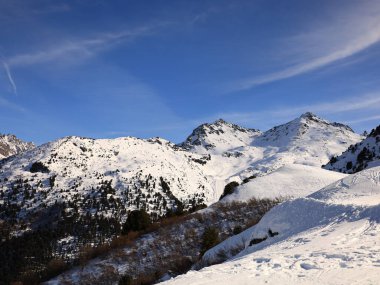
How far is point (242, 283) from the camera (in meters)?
15.4

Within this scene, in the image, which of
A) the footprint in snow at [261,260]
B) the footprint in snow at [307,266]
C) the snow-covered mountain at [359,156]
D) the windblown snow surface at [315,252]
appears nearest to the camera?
the windblown snow surface at [315,252]

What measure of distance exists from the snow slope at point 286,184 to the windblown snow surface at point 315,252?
33.2 m

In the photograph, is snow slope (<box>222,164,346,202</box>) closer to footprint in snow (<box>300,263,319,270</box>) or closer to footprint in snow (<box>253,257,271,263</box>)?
footprint in snow (<box>253,257,271,263</box>)

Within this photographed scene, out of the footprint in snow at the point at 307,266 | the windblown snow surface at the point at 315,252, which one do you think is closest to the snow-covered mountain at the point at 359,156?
the windblown snow surface at the point at 315,252

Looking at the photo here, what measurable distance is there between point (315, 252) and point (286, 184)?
52.6m

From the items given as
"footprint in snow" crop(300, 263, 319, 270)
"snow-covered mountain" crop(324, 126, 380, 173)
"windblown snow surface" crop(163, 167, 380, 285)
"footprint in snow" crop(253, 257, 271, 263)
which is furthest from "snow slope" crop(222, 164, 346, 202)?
"footprint in snow" crop(300, 263, 319, 270)

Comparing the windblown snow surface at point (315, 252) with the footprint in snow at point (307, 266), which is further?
the footprint in snow at point (307, 266)

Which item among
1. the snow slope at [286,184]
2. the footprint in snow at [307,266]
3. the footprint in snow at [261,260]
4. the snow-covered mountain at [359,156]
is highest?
the snow-covered mountain at [359,156]

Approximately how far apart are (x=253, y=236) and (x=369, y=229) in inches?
583

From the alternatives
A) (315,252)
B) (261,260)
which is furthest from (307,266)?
(261,260)

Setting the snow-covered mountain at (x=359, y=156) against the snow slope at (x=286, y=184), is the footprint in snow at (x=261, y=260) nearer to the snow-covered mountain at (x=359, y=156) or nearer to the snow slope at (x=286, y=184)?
the snow slope at (x=286, y=184)

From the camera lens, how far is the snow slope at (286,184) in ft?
221

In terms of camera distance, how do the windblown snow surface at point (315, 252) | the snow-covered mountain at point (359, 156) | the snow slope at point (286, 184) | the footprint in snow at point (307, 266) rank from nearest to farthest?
the windblown snow surface at point (315, 252)
the footprint in snow at point (307, 266)
the snow slope at point (286, 184)
the snow-covered mountain at point (359, 156)

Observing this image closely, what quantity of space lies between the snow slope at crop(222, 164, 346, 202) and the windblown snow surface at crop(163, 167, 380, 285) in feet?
109
